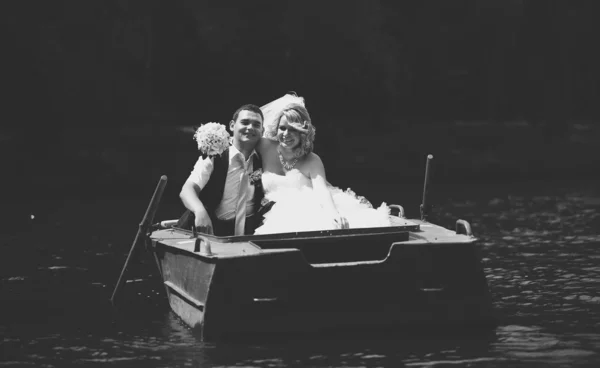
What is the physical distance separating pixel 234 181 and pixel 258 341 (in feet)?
5.77

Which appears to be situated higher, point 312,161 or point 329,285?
point 312,161

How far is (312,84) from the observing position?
2611cm

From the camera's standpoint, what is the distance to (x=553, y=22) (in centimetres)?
2994

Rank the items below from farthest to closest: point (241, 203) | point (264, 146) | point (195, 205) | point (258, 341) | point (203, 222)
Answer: point (264, 146)
point (241, 203)
point (195, 205)
point (203, 222)
point (258, 341)

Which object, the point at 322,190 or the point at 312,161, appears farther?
the point at 312,161

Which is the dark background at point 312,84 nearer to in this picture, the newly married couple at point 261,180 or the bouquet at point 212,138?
the newly married couple at point 261,180

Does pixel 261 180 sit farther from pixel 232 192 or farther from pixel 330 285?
pixel 330 285

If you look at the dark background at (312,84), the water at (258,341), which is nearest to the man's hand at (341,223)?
the water at (258,341)

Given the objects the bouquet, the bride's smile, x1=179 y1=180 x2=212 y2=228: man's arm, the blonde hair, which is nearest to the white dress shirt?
the bouquet

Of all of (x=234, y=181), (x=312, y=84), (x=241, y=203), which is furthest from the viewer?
(x=312, y=84)

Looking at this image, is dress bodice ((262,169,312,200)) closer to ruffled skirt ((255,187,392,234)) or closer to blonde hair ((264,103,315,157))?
ruffled skirt ((255,187,392,234))

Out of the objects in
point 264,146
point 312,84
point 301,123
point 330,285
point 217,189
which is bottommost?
point 330,285

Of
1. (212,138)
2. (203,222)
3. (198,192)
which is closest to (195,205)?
(203,222)

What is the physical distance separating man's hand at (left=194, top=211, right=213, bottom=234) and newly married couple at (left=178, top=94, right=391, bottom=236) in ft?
0.73
